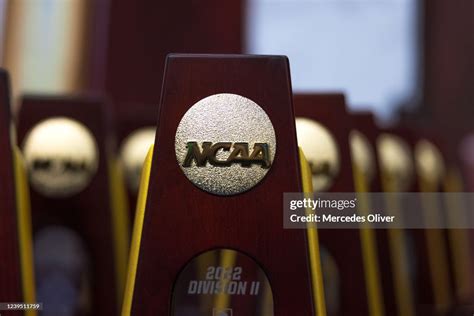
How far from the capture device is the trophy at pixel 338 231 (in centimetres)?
68

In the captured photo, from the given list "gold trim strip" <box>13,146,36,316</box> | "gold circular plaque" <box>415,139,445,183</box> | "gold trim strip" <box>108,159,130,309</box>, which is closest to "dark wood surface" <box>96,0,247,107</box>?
"gold trim strip" <box>108,159,130,309</box>

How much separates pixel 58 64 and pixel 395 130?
59 centimetres

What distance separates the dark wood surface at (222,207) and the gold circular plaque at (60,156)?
0.27 m

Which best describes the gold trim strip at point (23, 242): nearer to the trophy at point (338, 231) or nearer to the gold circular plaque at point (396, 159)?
the trophy at point (338, 231)

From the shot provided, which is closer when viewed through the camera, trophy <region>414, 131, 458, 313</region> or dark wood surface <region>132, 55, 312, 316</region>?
dark wood surface <region>132, 55, 312, 316</region>

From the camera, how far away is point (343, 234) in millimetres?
682

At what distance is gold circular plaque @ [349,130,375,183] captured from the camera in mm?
794

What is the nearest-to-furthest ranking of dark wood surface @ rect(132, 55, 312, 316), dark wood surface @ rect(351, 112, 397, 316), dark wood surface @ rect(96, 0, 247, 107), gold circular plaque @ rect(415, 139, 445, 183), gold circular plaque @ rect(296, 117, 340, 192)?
dark wood surface @ rect(132, 55, 312, 316) < gold circular plaque @ rect(296, 117, 340, 192) < dark wood surface @ rect(351, 112, 397, 316) < dark wood surface @ rect(96, 0, 247, 107) < gold circular plaque @ rect(415, 139, 445, 183)

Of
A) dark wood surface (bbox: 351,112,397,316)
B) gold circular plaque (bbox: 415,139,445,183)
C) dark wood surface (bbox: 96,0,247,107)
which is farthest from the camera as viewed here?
gold circular plaque (bbox: 415,139,445,183)

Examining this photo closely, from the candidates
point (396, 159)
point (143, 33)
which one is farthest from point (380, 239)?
point (143, 33)

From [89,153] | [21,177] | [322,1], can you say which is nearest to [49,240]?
[89,153]

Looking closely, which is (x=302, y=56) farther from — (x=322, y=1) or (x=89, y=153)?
(x=89, y=153)

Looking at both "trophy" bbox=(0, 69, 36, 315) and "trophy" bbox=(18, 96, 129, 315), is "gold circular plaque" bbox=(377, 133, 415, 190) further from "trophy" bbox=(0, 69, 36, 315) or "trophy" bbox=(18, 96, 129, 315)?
"trophy" bbox=(0, 69, 36, 315)

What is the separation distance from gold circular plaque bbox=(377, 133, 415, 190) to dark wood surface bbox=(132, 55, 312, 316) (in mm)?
351
